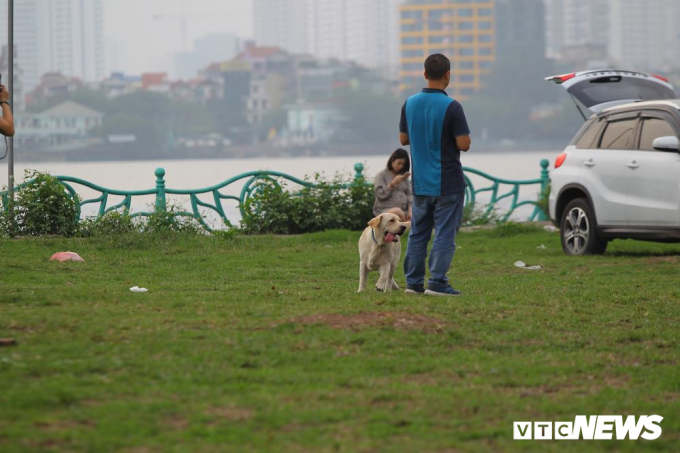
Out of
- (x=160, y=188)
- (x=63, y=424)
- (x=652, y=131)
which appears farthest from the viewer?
(x=160, y=188)

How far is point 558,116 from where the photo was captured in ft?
366

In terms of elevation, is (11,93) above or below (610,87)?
above

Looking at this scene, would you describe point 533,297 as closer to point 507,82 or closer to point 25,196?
point 25,196

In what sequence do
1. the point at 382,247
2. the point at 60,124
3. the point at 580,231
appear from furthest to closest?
the point at 60,124 < the point at 580,231 < the point at 382,247

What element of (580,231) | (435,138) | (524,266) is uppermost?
(435,138)

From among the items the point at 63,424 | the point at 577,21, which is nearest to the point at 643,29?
the point at 577,21

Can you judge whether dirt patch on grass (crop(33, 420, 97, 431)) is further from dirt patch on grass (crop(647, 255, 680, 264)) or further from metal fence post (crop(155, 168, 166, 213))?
metal fence post (crop(155, 168, 166, 213))

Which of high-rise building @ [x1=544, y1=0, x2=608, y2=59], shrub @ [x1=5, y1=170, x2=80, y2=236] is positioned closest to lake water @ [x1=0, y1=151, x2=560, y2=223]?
shrub @ [x1=5, y1=170, x2=80, y2=236]

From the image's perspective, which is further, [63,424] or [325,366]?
[325,366]

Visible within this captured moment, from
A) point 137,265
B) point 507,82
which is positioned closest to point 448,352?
point 137,265

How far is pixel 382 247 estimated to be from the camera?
802 cm

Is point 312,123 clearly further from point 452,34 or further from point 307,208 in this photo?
point 307,208

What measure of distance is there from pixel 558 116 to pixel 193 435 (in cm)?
11103

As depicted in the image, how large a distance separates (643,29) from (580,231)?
18731 centimetres
